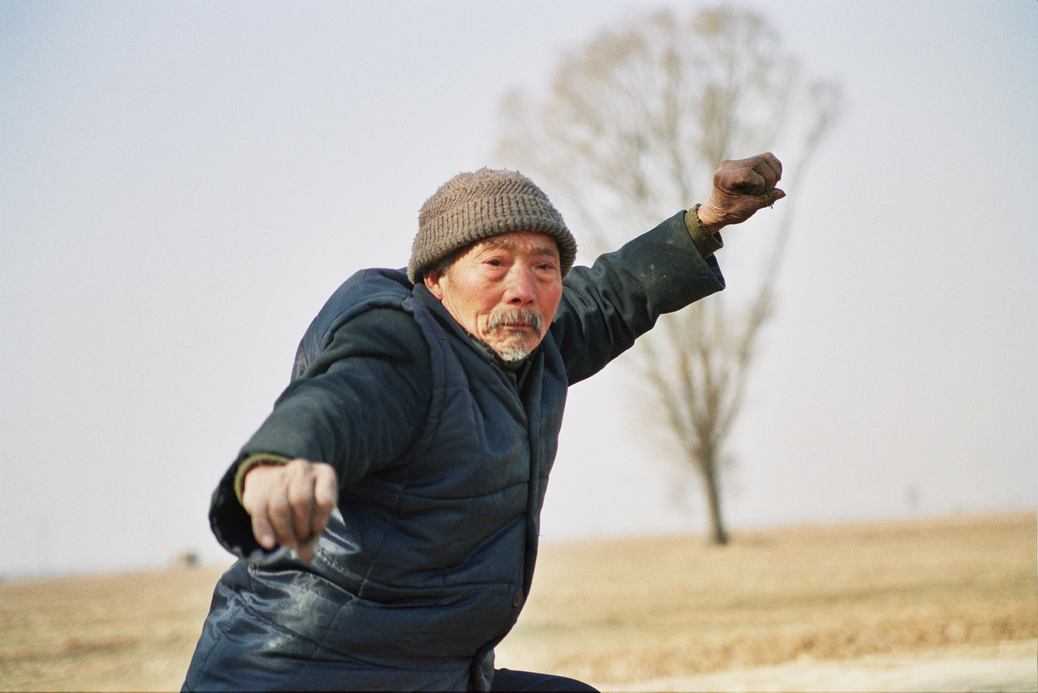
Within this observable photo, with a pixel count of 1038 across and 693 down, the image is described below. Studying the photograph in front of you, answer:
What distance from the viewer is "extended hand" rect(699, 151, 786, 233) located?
7.42 ft

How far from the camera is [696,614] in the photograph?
28.7ft

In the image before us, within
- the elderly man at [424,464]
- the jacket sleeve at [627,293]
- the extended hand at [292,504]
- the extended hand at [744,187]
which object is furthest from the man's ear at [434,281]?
the extended hand at [292,504]

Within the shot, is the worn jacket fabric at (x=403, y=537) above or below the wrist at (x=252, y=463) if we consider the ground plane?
→ below

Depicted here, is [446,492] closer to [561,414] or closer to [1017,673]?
[561,414]

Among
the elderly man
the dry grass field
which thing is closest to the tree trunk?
the dry grass field

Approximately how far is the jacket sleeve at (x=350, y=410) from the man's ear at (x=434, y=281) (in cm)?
28

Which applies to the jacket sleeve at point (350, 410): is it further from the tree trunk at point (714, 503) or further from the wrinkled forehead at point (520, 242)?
the tree trunk at point (714, 503)

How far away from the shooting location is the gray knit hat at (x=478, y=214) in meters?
2.00

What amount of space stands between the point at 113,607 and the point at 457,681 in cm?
902

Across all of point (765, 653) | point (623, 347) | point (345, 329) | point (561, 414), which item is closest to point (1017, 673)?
point (765, 653)

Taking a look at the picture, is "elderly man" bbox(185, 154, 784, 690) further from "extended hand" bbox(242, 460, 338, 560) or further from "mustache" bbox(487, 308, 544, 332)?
"extended hand" bbox(242, 460, 338, 560)

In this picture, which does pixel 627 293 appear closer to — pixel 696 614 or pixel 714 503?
pixel 696 614

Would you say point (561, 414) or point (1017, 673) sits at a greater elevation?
point (561, 414)

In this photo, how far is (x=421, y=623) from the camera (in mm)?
1820
